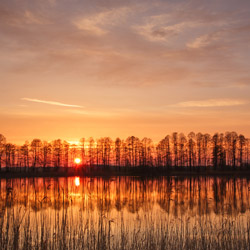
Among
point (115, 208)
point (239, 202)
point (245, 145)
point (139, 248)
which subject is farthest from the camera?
point (245, 145)

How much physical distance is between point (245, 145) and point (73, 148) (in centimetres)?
5616

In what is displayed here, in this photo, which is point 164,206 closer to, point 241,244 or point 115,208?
point 115,208

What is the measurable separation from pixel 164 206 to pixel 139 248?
10.9 m

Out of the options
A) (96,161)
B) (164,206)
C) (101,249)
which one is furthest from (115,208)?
(96,161)

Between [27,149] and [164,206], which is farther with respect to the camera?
[27,149]

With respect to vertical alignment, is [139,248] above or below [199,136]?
below

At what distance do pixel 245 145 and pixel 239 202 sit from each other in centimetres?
8069

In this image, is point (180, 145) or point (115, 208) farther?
point (180, 145)

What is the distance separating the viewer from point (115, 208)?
788 inches

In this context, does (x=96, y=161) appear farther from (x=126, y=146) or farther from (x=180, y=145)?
(x=180, y=145)

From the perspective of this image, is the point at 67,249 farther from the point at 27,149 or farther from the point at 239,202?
the point at 27,149

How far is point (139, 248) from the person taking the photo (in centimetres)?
966

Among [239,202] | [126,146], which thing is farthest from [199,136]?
[239,202]

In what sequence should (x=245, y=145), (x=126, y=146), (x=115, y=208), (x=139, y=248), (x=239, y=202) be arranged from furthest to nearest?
(x=126, y=146), (x=245, y=145), (x=239, y=202), (x=115, y=208), (x=139, y=248)
